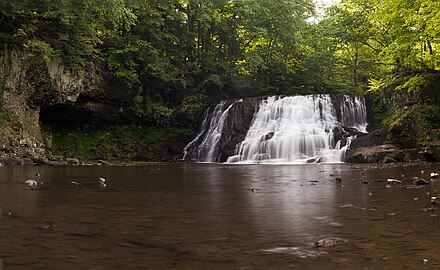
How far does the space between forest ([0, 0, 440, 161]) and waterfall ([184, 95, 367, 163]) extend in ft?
6.03

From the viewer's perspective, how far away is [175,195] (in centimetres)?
496

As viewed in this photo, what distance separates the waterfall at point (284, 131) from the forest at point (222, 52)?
1838 mm

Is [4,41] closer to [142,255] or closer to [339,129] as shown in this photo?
[339,129]

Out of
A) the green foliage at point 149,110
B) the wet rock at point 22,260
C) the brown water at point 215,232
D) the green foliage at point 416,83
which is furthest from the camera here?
the green foliage at point 149,110

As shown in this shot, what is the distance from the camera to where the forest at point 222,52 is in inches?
633

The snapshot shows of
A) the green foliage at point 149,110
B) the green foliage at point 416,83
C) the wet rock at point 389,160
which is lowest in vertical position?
the wet rock at point 389,160

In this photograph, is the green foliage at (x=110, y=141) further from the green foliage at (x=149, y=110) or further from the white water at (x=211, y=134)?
the white water at (x=211, y=134)

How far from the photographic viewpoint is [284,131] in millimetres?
19969

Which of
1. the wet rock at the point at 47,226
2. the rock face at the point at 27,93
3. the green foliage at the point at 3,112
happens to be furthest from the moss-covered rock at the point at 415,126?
the green foliage at the point at 3,112

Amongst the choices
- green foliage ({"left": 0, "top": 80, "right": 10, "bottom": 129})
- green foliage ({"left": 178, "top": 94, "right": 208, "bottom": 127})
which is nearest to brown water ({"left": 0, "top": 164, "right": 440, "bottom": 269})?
green foliage ({"left": 0, "top": 80, "right": 10, "bottom": 129})

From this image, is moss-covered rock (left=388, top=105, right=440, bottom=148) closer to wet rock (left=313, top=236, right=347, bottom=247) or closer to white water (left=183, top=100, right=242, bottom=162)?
white water (left=183, top=100, right=242, bottom=162)

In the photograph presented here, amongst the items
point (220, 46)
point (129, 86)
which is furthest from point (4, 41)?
point (220, 46)

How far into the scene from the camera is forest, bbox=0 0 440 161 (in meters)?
16.1

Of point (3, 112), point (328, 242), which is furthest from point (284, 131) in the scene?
point (328, 242)
